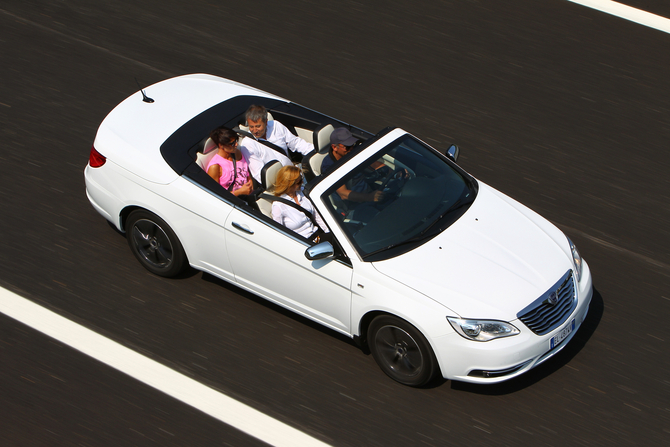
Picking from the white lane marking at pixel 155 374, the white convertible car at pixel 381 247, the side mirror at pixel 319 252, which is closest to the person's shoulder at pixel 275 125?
the white convertible car at pixel 381 247

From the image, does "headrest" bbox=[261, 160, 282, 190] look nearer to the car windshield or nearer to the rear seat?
the rear seat

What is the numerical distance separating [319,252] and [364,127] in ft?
12.0

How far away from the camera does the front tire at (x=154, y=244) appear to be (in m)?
6.26

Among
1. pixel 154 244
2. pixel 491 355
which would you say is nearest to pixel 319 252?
pixel 491 355

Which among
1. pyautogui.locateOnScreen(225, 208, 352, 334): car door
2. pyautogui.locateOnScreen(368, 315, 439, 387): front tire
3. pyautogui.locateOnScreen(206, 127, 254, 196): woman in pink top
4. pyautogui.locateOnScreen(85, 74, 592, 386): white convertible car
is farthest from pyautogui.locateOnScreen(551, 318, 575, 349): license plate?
pyautogui.locateOnScreen(206, 127, 254, 196): woman in pink top

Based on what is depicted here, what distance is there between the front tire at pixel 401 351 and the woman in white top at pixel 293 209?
2.89ft

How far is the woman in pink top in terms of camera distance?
6266 mm

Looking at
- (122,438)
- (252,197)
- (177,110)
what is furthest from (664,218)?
(122,438)

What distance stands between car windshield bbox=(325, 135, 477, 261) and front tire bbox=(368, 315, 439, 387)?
0.53m

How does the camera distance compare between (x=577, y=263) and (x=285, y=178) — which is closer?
(x=577, y=263)

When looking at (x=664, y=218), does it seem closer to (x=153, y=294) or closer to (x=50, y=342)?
(x=153, y=294)

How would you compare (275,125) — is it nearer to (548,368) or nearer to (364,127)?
(364,127)

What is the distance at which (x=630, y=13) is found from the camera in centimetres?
1068

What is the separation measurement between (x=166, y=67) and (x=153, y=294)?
420 cm
